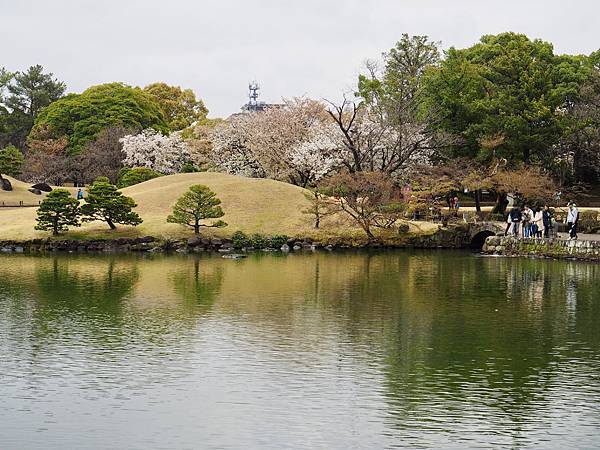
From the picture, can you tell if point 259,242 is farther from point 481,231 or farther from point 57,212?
point 481,231

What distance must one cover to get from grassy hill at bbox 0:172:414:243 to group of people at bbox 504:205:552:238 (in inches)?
291

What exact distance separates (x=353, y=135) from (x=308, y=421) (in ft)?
119

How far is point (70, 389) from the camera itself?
12961mm

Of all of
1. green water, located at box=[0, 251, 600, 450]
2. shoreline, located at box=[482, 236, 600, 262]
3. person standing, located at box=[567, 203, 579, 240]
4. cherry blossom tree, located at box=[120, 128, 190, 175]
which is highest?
cherry blossom tree, located at box=[120, 128, 190, 175]

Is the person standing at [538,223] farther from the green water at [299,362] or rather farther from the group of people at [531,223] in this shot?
the green water at [299,362]

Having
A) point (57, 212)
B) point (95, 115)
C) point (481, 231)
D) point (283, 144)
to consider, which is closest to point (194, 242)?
point (57, 212)

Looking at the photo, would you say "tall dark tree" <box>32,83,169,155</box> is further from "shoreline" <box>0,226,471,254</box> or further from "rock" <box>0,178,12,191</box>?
"shoreline" <box>0,226,471,254</box>

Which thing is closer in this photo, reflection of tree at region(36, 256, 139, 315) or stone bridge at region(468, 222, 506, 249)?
reflection of tree at region(36, 256, 139, 315)

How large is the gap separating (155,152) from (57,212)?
1993 cm

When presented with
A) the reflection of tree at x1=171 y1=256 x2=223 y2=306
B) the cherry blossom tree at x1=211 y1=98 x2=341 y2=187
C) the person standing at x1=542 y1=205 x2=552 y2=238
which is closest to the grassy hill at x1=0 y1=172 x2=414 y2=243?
the cherry blossom tree at x1=211 y1=98 x2=341 y2=187

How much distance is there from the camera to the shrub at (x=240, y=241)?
37.6 meters

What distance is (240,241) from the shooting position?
124 feet

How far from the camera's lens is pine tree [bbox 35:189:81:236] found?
122 ft

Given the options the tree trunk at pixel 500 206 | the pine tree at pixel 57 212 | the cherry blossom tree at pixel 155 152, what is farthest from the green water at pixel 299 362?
the cherry blossom tree at pixel 155 152
